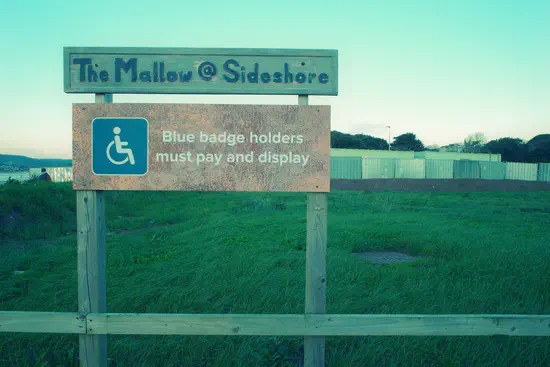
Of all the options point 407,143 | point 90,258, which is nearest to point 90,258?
point 90,258

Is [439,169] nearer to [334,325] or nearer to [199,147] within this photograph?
Result: [334,325]

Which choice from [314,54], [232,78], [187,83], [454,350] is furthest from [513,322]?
[187,83]

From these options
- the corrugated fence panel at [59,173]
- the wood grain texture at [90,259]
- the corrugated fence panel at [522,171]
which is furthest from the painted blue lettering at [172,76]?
the corrugated fence panel at [522,171]

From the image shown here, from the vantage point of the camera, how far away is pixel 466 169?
117 ft

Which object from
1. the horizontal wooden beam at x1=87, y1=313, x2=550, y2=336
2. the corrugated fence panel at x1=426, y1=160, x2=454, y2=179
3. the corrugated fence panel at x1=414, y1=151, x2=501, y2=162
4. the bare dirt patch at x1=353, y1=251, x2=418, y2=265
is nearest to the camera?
the horizontal wooden beam at x1=87, y1=313, x2=550, y2=336

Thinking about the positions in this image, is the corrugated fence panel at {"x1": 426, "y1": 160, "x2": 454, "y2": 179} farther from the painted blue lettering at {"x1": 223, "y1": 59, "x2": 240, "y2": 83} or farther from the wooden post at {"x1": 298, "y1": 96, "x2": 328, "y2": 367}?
the painted blue lettering at {"x1": 223, "y1": 59, "x2": 240, "y2": 83}

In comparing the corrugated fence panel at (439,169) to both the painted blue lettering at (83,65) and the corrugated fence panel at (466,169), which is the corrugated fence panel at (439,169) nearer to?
the corrugated fence panel at (466,169)

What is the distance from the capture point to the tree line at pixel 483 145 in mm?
52844

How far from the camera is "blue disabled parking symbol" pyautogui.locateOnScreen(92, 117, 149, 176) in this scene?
2.56 meters

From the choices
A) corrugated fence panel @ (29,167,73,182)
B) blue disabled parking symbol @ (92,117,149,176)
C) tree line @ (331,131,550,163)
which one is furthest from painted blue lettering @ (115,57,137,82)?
tree line @ (331,131,550,163)

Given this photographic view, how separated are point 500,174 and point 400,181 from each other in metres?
15.8

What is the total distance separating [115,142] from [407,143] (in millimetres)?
71772

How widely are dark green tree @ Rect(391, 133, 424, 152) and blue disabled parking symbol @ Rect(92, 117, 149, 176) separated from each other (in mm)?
69254

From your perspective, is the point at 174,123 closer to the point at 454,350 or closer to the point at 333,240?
the point at 454,350
